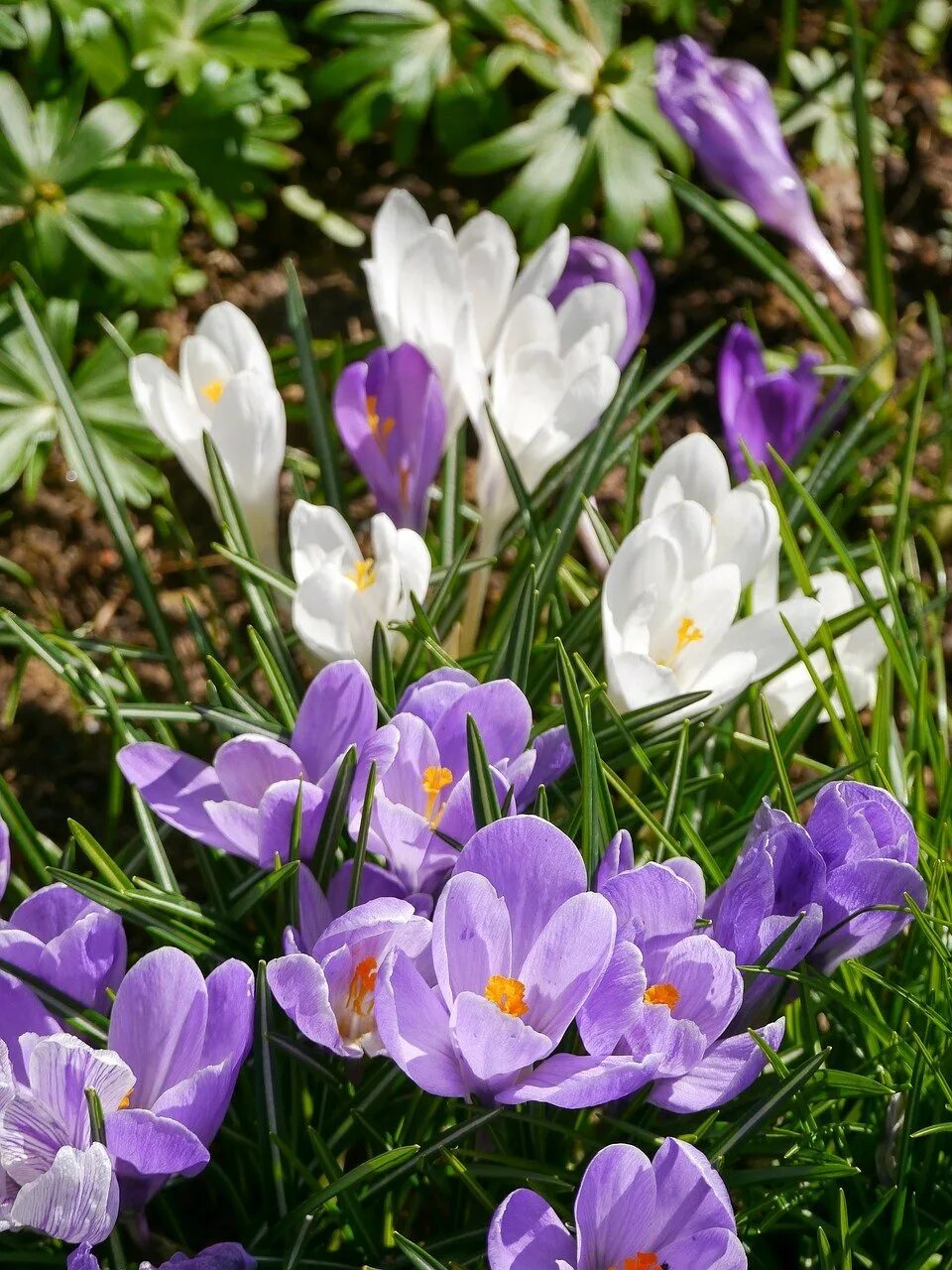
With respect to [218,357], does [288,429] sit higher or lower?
lower

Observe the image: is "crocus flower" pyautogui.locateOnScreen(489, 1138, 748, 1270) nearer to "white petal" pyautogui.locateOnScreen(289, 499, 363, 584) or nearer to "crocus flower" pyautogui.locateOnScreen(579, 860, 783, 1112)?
"crocus flower" pyautogui.locateOnScreen(579, 860, 783, 1112)

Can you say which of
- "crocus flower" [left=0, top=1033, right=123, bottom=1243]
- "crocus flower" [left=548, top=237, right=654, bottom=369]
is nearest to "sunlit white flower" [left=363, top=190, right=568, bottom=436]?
"crocus flower" [left=548, top=237, right=654, bottom=369]

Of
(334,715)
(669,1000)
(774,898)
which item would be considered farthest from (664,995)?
(334,715)

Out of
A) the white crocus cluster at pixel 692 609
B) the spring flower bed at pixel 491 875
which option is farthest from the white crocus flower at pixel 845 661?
the white crocus cluster at pixel 692 609

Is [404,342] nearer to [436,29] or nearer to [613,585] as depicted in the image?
[613,585]

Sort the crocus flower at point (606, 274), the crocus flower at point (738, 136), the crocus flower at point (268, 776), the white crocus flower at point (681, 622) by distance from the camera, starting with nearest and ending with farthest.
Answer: the crocus flower at point (268, 776), the white crocus flower at point (681, 622), the crocus flower at point (606, 274), the crocus flower at point (738, 136)

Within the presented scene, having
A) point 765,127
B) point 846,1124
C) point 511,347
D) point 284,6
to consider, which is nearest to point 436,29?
point 284,6

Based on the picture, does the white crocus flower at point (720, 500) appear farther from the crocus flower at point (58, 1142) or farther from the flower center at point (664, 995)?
the crocus flower at point (58, 1142)
